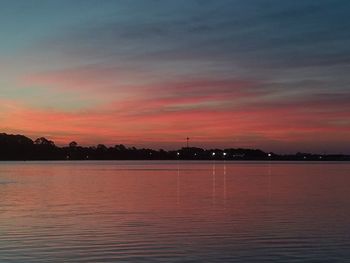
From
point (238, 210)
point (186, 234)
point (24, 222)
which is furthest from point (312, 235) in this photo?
point (24, 222)

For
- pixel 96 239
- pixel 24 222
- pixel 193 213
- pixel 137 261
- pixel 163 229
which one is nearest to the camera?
pixel 137 261

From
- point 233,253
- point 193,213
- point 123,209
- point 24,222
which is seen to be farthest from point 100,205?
point 233,253

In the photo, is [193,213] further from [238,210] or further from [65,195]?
[65,195]

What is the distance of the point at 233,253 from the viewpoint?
24.2 m

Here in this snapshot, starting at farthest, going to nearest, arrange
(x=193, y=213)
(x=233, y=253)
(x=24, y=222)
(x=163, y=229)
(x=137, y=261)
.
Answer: (x=193, y=213), (x=24, y=222), (x=163, y=229), (x=233, y=253), (x=137, y=261)

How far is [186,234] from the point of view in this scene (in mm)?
29688

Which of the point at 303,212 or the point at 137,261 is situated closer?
the point at 137,261

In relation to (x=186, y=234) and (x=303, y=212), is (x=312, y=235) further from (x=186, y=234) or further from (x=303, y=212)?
(x=303, y=212)

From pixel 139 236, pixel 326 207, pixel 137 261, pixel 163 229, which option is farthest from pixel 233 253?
pixel 326 207

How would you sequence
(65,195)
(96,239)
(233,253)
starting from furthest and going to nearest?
(65,195) → (96,239) → (233,253)

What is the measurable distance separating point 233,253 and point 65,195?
119 ft

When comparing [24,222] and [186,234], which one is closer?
[186,234]

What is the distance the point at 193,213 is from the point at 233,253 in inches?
632

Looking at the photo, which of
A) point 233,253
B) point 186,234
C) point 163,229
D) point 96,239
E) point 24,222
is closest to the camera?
point 233,253
